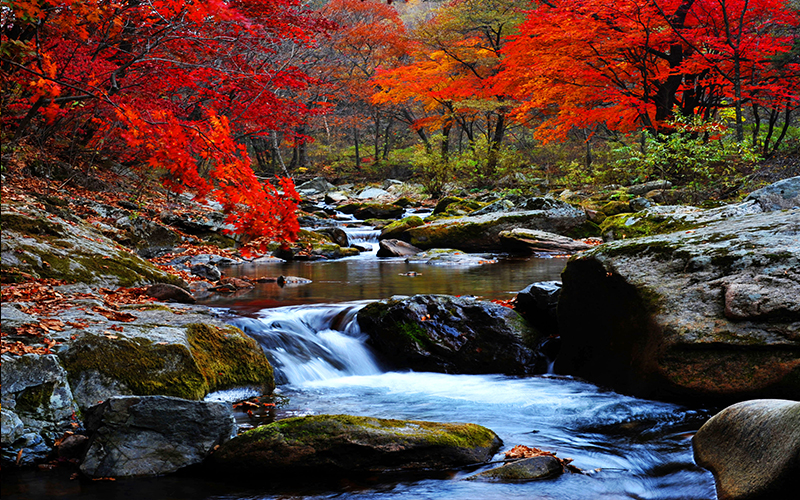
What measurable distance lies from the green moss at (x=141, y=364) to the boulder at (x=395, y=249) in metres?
9.60

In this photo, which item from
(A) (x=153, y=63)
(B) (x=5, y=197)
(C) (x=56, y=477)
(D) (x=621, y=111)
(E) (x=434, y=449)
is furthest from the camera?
(D) (x=621, y=111)

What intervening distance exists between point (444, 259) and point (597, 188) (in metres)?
9.81

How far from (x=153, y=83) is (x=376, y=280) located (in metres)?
5.55

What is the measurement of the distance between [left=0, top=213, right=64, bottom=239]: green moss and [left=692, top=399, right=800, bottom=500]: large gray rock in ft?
23.0

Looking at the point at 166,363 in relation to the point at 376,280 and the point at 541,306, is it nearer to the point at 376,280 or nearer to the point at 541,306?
the point at 541,306

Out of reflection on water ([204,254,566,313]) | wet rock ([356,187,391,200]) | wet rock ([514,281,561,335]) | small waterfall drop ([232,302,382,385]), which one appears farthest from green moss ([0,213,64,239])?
wet rock ([356,187,391,200])

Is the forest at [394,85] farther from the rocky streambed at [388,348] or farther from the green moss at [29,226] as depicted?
the rocky streambed at [388,348]

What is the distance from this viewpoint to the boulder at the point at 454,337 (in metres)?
5.48

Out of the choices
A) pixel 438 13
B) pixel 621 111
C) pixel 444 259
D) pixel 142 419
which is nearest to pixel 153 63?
pixel 444 259

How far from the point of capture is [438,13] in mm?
21859

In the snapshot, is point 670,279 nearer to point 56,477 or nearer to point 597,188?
point 56,477

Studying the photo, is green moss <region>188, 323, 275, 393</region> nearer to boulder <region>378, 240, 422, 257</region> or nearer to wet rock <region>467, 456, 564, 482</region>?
wet rock <region>467, 456, 564, 482</region>

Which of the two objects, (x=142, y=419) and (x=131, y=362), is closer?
(x=142, y=419)

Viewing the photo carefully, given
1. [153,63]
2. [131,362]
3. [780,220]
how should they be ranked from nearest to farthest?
[131,362] → [780,220] → [153,63]
